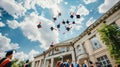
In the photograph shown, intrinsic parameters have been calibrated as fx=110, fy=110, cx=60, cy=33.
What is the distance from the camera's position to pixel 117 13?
588 inches

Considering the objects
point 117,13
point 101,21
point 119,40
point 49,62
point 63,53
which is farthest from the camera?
point 49,62

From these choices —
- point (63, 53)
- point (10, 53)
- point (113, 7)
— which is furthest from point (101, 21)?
point (10, 53)

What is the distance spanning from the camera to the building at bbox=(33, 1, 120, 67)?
51.2 ft

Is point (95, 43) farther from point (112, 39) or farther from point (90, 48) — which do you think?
point (112, 39)

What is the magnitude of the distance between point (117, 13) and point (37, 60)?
27074mm

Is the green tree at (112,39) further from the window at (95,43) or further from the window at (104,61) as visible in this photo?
the window at (95,43)

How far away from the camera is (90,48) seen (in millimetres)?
19312

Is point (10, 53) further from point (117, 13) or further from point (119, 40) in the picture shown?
point (117, 13)

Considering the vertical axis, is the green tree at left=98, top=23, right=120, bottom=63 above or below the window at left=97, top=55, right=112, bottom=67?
above

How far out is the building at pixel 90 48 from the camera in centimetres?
1559

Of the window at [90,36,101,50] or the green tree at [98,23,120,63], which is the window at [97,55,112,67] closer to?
the window at [90,36,101,50]

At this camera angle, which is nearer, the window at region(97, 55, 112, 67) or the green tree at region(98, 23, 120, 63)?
the green tree at region(98, 23, 120, 63)

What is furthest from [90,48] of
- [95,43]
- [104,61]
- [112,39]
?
[112,39]

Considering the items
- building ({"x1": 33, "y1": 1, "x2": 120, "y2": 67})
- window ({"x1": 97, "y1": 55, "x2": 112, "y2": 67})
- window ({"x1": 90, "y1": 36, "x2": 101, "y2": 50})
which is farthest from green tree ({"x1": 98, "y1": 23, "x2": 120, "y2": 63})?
window ({"x1": 90, "y1": 36, "x2": 101, "y2": 50})
